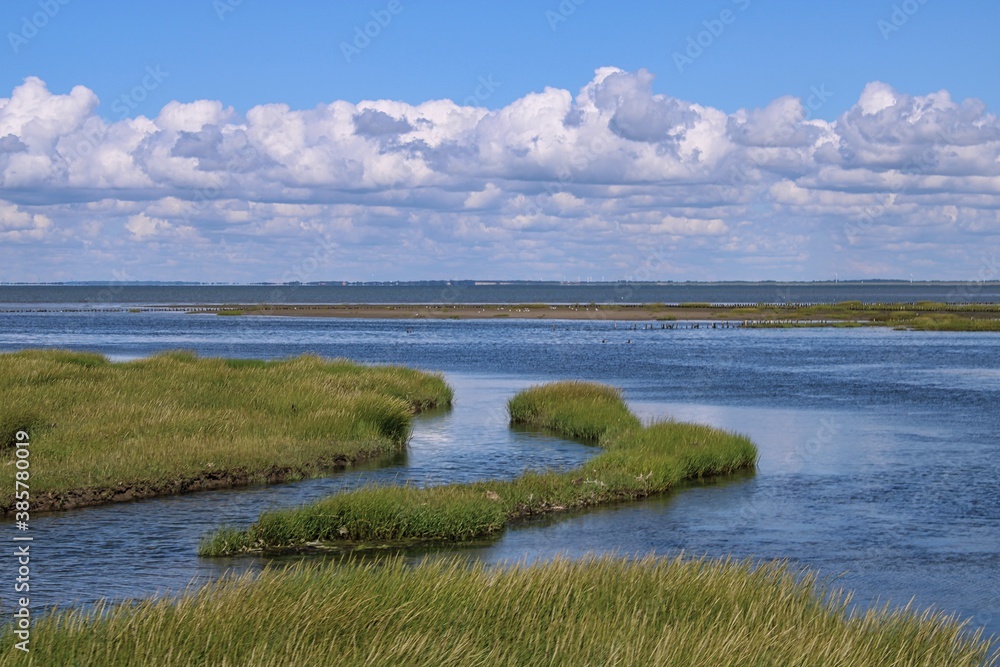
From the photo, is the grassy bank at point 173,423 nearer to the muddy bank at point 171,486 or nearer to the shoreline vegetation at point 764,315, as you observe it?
the muddy bank at point 171,486

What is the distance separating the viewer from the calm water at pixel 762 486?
69.8 ft

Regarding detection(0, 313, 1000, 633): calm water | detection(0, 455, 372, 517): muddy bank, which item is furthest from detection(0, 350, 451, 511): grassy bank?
detection(0, 313, 1000, 633): calm water

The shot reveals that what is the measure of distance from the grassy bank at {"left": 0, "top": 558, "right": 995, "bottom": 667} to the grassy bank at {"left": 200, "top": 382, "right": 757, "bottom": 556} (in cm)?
693

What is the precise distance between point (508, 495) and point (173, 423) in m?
11.6

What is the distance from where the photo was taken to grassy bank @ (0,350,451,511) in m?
27.3

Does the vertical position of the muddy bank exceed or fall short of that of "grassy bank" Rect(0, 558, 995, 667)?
it falls short

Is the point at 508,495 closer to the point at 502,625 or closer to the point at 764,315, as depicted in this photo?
the point at 502,625

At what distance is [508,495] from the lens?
26.4m

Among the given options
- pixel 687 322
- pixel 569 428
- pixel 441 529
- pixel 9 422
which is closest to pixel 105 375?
pixel 9 422

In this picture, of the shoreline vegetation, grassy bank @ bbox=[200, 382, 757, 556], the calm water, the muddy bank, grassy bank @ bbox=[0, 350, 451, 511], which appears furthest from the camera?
the shoreline vegetation

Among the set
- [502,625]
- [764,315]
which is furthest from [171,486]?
[764,315]

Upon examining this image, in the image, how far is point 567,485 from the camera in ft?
91.0

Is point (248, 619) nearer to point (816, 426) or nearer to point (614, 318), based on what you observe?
point (816, 426)
